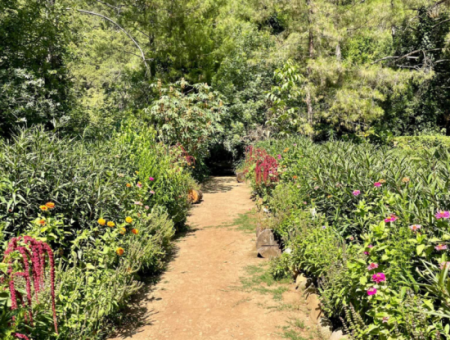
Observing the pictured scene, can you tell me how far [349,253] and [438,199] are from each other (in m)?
0.93

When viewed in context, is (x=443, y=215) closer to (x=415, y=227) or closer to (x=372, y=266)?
(x=415, y=227)

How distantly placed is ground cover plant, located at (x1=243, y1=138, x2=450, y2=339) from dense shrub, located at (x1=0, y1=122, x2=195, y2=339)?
81.0 inches

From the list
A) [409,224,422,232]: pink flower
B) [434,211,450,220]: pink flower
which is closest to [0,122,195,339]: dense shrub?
[409,224,422,232]: pink flower

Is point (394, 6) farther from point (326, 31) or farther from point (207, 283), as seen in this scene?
point (207, 283)

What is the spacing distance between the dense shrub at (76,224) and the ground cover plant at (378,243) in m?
2.06

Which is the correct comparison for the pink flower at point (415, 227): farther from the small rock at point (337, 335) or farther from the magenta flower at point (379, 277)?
the small rock at point (337, 335)

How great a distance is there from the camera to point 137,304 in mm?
3979

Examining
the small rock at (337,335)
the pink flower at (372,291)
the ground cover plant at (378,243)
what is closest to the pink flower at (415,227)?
the ground cover plant at (378,243)

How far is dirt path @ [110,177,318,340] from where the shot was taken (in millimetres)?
3406

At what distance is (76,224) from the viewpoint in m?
3.94

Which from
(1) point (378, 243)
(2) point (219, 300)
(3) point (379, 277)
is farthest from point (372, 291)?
(2) point (219, 300)

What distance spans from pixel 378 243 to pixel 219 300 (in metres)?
2.21

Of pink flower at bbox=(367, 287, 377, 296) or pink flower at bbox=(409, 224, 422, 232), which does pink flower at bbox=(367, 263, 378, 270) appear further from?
pink flower at bbox=(409, 224, 422, 232)

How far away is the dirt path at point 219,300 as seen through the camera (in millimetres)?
3406
